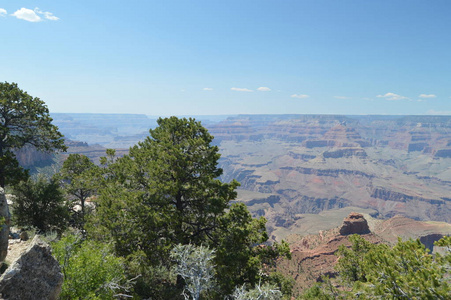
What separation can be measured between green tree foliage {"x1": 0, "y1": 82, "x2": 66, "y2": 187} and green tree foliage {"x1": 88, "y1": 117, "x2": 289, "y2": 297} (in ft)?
28.4

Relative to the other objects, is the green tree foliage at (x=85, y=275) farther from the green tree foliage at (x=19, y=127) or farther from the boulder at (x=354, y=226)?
the boulder at (x=354, y=226)

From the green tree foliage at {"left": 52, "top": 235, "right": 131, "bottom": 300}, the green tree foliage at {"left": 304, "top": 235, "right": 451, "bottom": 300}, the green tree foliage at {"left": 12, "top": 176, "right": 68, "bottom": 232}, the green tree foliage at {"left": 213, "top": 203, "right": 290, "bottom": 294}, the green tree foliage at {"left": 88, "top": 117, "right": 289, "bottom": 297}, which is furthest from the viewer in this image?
the green tree foliage at {"left": 12, "top": 176, "right": 68, "bottom": 232}

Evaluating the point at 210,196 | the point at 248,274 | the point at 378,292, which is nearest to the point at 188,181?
the point at 210,196

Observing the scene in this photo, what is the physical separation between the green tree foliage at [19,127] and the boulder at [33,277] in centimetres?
1512

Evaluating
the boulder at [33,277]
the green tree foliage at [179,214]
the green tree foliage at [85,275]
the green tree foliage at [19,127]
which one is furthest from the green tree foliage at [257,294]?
the green tree foliage at [19,127]

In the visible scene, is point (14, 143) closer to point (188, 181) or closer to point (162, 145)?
point (162, 145)

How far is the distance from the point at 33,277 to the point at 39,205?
18962mm

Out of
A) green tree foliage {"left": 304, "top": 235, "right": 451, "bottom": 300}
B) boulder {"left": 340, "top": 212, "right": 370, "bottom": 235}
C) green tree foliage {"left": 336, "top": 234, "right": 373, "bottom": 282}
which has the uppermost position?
green tree foliage {"left": 304, "top": 235, "right": 451, "bottom": 300}

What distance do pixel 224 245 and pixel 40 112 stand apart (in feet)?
70.8

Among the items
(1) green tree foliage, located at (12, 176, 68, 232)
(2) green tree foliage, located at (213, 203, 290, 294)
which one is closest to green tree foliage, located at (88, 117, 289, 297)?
(2) green tree foliage, located at (213, 203, 290, 294)

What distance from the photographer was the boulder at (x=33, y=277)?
9164 mm

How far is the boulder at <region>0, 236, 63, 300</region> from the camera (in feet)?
30.1

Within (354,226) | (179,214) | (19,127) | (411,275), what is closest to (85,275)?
(179,214)

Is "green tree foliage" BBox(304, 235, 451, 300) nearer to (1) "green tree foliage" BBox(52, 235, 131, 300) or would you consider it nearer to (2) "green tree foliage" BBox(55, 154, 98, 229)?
(1) "green tree foliage" BBox(52, 235, 131, 300)
